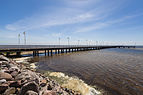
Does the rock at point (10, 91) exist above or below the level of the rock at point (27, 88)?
below

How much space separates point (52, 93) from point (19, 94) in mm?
1682

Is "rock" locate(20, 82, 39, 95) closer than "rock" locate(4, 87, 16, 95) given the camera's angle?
Yes

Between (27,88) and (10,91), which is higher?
(27,88)

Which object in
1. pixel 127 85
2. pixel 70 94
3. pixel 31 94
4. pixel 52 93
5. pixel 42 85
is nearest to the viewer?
pixel 31 94

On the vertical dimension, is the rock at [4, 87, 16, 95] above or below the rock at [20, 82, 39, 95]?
below

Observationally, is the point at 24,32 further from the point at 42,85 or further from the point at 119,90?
the point at 119,90

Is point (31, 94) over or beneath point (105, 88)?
over

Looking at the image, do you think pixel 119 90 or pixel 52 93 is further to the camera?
pixel 119 90

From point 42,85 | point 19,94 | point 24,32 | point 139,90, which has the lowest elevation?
point 139,90

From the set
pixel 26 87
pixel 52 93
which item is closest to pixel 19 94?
pixel 26 87

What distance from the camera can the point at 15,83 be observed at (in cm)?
485

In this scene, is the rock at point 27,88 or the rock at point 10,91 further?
the rock at point 10,91

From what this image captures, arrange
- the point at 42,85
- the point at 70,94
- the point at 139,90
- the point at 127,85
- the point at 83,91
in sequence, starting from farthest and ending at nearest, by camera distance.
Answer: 1. the point at 127,85
2. the point at 139,90
3. the point at 83,91
4. the point at 70,94
5. the point at 42,85

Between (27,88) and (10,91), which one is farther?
(10,91)
